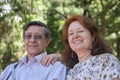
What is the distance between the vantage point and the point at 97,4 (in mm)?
13578

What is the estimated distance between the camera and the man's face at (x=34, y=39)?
4.06 m

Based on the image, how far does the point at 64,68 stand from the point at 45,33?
46cm

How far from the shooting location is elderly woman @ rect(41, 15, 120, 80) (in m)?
3.62

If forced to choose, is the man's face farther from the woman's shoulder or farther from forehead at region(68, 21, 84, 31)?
the woman's shoulder

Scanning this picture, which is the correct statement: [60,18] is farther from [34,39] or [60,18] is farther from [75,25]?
[75,25]

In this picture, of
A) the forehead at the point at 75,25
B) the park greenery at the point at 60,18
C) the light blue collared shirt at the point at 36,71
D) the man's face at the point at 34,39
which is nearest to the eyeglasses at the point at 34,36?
the man's face at the point at 34,39

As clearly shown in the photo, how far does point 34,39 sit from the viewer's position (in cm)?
406

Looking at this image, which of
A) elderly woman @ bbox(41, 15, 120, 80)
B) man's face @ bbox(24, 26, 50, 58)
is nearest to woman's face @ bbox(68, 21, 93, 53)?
elderly woman @ bbox(41, 15, 120, 80)

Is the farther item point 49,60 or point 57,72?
point 49,60

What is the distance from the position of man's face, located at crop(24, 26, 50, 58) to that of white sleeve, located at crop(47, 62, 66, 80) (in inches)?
10.4

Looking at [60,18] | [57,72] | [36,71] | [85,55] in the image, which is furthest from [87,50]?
[60,18]

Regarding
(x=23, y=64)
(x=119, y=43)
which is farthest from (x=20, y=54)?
(x=23, y=64)

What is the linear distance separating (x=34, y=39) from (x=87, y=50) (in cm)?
60

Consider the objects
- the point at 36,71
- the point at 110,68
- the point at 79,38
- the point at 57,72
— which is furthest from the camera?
the point at 36,71
